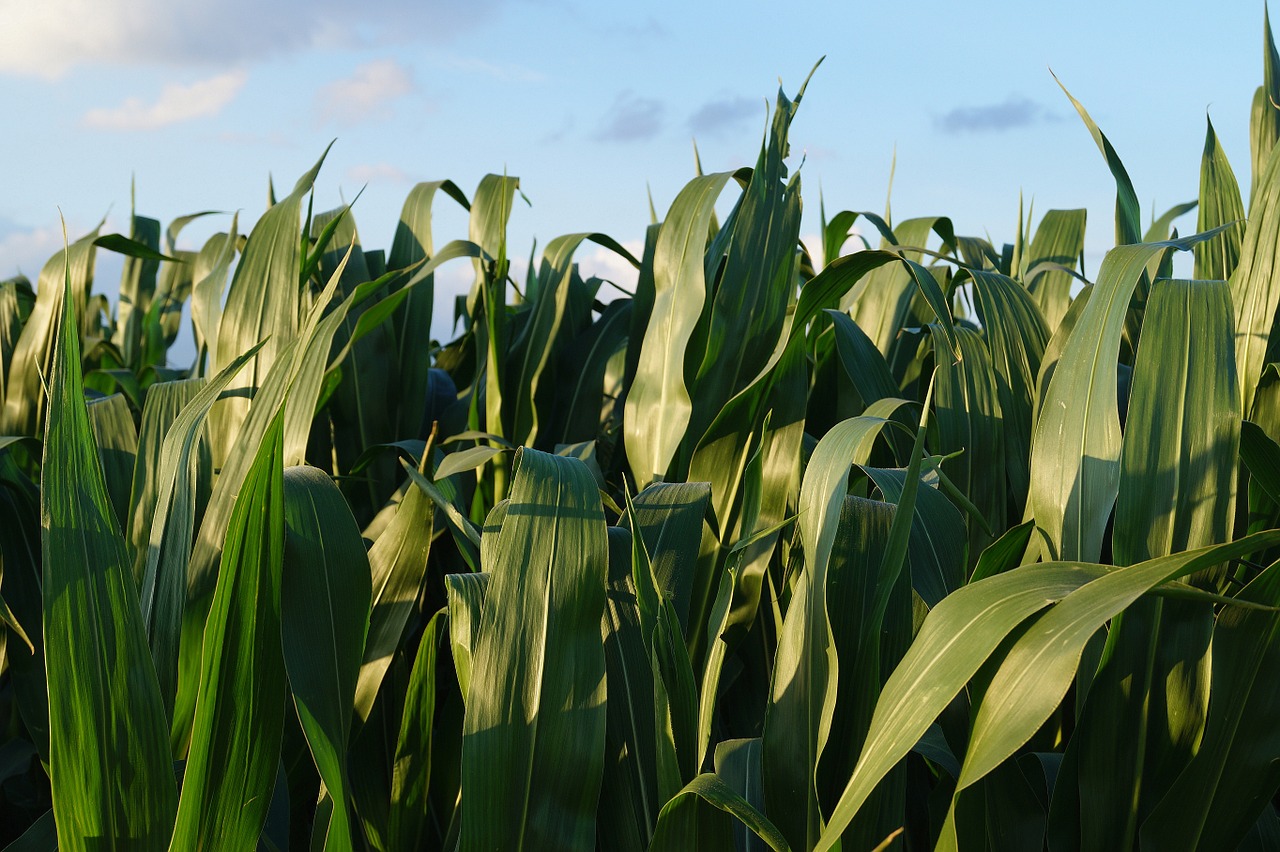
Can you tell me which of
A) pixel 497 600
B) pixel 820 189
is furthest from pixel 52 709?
pixel 820 189

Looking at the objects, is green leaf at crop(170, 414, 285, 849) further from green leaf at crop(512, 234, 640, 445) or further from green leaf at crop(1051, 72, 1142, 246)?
green leaf at crop(1051, 72, 1142, 246)

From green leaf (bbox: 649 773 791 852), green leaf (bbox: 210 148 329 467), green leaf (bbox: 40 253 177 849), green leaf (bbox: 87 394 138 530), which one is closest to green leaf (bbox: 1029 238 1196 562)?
green leaf (bbox: 649 773 791 852)

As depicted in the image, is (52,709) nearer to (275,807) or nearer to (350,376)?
(275,807)

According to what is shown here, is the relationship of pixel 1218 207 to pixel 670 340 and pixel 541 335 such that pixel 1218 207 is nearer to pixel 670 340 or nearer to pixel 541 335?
pixel 670 340

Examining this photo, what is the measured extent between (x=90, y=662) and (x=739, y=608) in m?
0.38

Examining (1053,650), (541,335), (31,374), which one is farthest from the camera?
(31,374)

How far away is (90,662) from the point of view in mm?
A: 476

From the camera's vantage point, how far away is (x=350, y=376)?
36.9 inches

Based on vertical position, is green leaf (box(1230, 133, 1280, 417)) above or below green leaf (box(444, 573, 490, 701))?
above

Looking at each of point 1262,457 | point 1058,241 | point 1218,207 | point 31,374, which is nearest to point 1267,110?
point 1218,207

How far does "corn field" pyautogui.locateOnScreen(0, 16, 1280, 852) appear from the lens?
1.54 feet

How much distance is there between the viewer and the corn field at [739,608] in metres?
0.47

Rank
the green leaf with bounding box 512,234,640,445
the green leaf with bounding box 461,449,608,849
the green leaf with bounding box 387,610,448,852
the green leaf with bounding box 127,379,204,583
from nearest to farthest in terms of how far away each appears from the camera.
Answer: the green leaf with bounding box 461,449,608,849, the green leaf with bounding box 387,610,448,852, the green leaf with bounding box 127,379,204,583, the green leaf with bounding box 512,234,640,445

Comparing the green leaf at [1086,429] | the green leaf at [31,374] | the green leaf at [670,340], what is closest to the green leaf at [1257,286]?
the green leaf at [1086,429]
